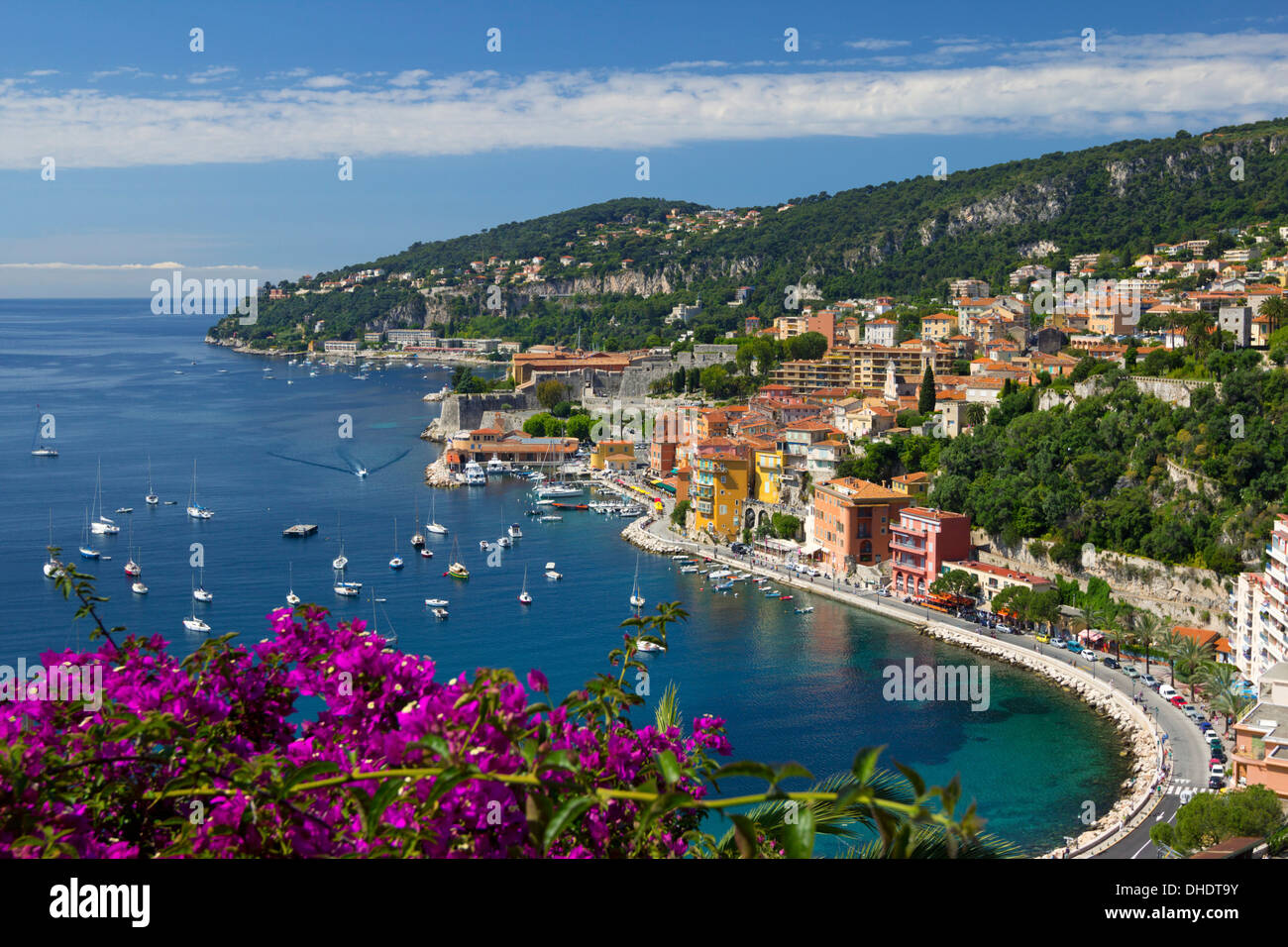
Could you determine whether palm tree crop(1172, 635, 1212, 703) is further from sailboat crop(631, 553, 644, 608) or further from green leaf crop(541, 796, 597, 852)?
green leaf crop(541, 796, 597, 852)

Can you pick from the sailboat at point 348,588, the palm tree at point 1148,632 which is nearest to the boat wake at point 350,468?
the sailboat at point 348,588

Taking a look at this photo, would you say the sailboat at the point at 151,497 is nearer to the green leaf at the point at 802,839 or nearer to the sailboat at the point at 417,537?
the sailboat at the point at 417,537

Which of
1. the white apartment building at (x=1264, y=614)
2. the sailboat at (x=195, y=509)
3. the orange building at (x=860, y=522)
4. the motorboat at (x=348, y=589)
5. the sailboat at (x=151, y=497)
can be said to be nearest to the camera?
the white apartment building at (x=1264, y=614)

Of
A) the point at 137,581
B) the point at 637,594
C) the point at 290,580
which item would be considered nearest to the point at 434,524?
the point at 290,580

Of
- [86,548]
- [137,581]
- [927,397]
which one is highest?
[927,397]

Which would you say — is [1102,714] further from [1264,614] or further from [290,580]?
[290,580]
